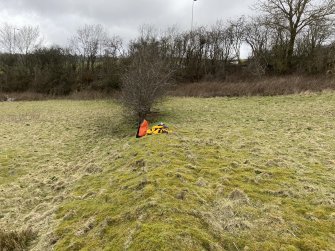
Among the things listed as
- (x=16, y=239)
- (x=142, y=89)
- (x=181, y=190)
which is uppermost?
(x=142, y=89)

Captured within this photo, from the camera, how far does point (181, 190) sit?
4.84 m

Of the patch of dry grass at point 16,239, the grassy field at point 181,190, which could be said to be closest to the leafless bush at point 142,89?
the grassy field at point 181,190

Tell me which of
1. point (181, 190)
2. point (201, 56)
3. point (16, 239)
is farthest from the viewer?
point (201, 56)

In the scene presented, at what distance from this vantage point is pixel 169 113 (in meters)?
16.6

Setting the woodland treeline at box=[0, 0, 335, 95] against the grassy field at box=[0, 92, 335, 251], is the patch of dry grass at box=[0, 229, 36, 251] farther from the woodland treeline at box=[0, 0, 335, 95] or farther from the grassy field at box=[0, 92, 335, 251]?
the woodland treeline at box=[0, 0, 335, 95]

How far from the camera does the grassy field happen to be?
367 centimetres

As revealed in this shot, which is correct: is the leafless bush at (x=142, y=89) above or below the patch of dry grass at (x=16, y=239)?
above

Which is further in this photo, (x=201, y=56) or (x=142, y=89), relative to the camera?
(x=201, y=56)

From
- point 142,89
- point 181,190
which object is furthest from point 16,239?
point 142,89

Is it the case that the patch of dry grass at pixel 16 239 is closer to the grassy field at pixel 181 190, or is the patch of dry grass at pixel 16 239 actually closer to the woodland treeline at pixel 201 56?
the grassy field at pixel 181 190

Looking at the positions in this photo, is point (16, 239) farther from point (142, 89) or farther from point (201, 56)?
point (201, 56)

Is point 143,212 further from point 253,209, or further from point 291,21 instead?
point 291,21

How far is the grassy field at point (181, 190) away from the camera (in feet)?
12.0

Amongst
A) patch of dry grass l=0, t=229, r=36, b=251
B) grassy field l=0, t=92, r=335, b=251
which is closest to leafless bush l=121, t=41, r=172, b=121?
grassy field l=0, t=92, r=335, b=251
